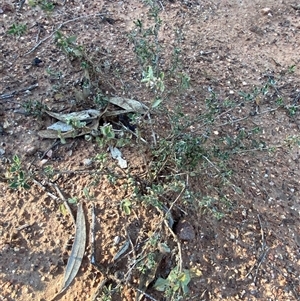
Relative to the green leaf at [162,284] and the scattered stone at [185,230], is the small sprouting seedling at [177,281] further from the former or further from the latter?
the scattered stone at [185,230]

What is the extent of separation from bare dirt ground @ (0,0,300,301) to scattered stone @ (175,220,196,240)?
11 mm

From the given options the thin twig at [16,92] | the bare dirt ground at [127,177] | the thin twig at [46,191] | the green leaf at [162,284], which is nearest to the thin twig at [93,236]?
the bare dirt ground at [127,177]

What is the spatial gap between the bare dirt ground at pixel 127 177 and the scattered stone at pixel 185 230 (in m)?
0.01

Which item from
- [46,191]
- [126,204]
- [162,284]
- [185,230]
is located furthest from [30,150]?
[162,284]

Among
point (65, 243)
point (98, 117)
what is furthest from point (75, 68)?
point (65, 243)

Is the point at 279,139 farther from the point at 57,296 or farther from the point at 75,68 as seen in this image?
the point at 57,296

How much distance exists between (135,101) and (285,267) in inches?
42.5

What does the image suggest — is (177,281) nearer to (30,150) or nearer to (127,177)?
(127,177)

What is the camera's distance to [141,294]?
79.0 inches

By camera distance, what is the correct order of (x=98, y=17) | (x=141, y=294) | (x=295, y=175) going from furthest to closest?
(x=98, y=17), (x=295, y=175), (x=141, y=294)

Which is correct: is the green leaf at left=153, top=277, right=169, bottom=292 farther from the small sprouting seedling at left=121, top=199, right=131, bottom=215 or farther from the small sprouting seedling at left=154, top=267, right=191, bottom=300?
the small sprouting seedling at left=121, top=199, right=131, bottom=215

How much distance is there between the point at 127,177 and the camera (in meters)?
2.09

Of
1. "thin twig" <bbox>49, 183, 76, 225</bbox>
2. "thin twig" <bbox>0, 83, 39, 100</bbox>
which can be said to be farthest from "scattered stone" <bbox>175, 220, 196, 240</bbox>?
"thin twig" <bbox>0, 83, 39, 100</bbox>

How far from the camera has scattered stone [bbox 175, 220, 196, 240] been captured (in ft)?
7.09
